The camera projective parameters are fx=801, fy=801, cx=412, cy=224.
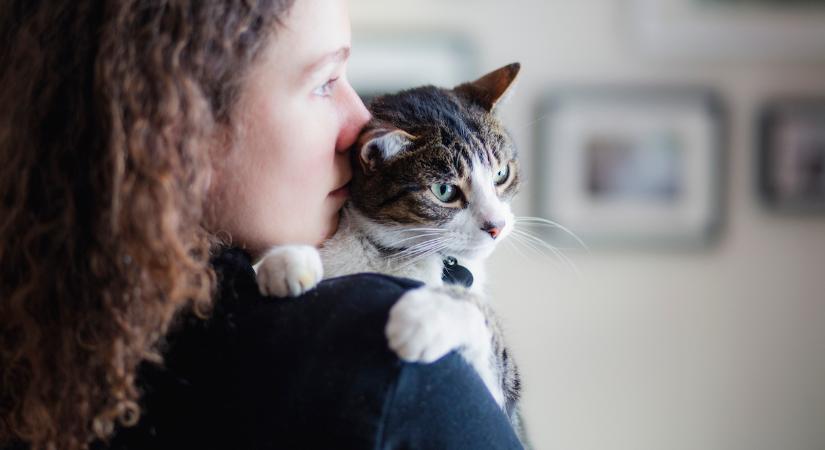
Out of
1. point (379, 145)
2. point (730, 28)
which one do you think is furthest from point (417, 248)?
point (730, 28)

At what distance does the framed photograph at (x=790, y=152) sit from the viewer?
8.34 feet

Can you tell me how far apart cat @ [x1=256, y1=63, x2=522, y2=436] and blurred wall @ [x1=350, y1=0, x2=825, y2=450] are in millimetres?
1385

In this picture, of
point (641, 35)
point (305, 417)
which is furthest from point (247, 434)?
point (641, 35)

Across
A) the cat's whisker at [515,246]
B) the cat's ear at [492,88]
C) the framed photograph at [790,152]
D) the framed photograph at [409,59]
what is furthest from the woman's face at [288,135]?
the framed photograph at [790,152]

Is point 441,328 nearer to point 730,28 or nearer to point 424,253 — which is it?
point 424,253

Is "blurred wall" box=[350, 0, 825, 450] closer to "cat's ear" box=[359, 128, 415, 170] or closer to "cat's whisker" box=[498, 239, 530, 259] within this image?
"cat's whisker" box=[498, 239, 530, 259]

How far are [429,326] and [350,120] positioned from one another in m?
0.37

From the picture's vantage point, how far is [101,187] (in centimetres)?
76

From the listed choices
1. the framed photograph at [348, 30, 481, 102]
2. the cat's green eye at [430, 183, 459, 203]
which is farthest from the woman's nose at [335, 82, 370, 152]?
the framed photograph at [348, 30, 481, 102]

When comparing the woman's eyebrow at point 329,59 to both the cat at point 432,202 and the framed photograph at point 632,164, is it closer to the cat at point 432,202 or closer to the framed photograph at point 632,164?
the cat at point 432,202

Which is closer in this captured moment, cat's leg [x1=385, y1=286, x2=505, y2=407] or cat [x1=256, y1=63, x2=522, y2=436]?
cat's leg [x1=385, y1=286, x2=505, y2=407]

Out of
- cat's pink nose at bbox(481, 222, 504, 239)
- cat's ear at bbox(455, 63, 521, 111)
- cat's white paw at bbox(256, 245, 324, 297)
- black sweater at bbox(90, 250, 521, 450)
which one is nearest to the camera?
black sweater at bbox(90, 250, 521, 450)

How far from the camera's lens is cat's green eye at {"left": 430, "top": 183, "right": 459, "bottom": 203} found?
3.72 ft

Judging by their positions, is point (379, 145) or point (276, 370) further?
point (379, 145)
